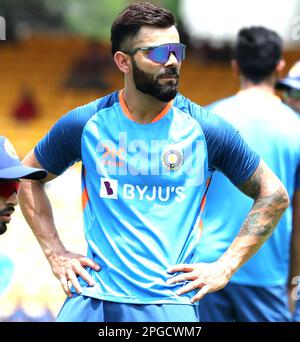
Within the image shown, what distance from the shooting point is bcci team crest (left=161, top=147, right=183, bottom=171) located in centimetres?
426

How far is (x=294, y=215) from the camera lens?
5.62m

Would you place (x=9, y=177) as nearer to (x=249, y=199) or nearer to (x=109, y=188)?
(x=109, y=188)

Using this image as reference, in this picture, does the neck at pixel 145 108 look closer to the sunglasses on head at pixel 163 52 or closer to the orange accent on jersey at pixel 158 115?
the orange accent on jersey at pixel 158 115

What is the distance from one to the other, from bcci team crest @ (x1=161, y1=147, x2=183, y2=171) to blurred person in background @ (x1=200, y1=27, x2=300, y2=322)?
1.17m

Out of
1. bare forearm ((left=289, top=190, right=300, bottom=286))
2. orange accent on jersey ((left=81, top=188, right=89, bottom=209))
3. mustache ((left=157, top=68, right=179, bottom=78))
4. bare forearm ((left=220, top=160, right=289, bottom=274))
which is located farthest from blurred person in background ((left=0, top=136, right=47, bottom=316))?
bare forearm ((left=289, top=190, right=300, bottom=286))

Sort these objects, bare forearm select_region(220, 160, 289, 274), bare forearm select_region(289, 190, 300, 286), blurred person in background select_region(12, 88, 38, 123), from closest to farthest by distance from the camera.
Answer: bare forearm select_region(220, 160, 289, 274)
bare forearm select_region(289, 190, 300, 286)
blurred person in background select_region(12, 88, 38, 123)

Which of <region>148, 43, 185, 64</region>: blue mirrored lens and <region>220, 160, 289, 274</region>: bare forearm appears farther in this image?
<region>220, 160, 289, 274</region>: bare forearm

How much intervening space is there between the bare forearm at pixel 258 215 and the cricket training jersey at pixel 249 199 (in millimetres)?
925

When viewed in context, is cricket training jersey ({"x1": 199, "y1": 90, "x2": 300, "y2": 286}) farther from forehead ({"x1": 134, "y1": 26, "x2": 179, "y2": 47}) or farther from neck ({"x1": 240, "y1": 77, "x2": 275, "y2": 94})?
forehead ({"x1": 134, "y1": 26, "x2": 179, "y2": 47})

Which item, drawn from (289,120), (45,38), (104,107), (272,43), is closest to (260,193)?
(104,107)

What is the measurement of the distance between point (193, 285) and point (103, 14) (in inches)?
1334

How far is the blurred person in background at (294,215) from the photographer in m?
5.63

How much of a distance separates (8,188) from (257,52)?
2381 millimetres

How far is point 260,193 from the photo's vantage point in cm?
443
